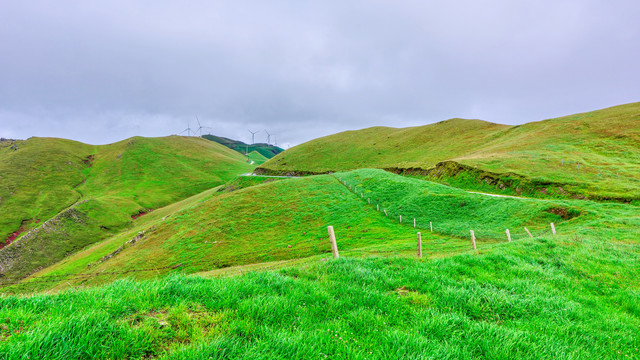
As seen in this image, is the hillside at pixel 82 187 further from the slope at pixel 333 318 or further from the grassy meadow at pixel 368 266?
the slope at pixel 333 318

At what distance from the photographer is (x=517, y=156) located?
5781 cm

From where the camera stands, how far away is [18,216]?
87375 millimetres

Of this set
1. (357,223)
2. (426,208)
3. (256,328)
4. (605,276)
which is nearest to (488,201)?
(426,208)

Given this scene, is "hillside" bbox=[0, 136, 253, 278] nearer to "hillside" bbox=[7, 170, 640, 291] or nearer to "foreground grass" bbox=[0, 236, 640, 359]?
"hillside" bbox=[7, 170, 640, 291]

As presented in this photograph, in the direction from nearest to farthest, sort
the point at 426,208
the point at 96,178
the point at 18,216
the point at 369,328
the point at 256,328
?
the point at 256,328 < the point at 369,328 < the point at 426,208 < the point at 18,216 < the point at 96,178

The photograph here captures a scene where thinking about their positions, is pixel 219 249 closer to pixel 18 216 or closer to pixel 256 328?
pixel 256 328

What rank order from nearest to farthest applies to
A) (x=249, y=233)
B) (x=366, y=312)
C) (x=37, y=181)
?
(x=366, y=312)
(x=249, y=233)
(x=37, y=181)

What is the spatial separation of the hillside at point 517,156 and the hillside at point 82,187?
51.9 meters

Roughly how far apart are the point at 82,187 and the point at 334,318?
6566 inches

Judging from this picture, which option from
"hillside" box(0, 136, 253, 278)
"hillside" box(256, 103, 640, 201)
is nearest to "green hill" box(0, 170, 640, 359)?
"hillside" box(256, 103, 640, 201)

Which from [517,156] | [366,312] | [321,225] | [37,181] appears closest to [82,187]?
[37,181]

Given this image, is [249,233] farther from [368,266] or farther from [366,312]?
[366,312]

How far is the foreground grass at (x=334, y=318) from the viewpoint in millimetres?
3312

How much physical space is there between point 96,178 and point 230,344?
17637 centimetres
